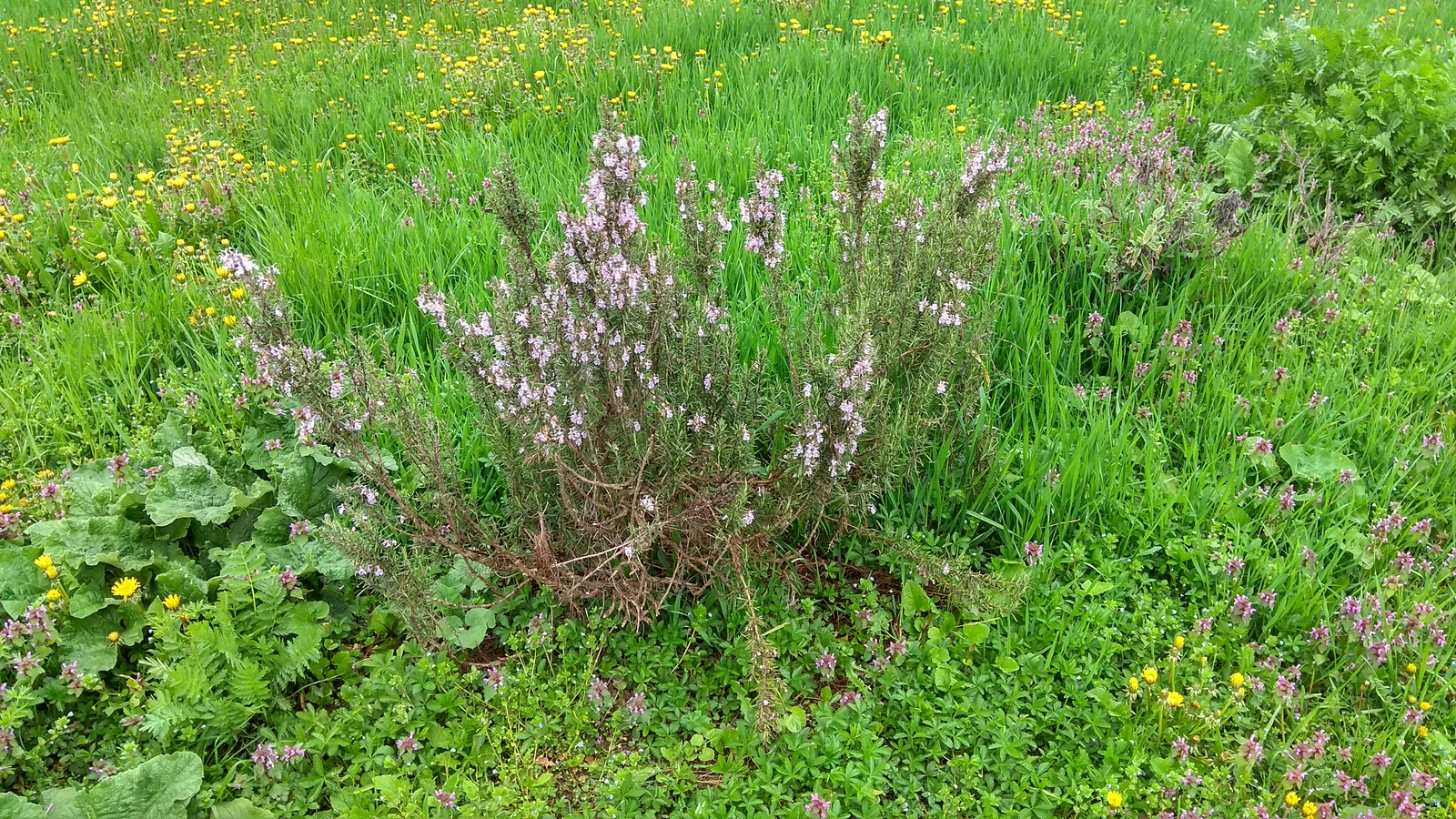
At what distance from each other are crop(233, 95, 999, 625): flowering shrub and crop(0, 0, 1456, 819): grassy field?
8.9 inches

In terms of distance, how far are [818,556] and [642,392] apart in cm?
93

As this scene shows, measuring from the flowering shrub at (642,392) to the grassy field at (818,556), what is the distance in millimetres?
A: 227

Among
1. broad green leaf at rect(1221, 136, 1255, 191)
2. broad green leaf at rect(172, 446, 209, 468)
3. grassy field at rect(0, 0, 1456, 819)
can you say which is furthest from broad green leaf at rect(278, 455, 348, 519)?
broad green leaf at rect(1221, 136, 1255, 191)

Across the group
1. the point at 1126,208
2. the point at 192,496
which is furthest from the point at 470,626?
the point at 1126,208

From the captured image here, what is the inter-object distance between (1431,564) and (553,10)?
21.0ft

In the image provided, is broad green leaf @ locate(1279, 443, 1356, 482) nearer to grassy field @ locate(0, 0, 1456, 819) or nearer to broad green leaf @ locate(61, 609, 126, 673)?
grassy field @ locate(0, 0, 1456, 819)

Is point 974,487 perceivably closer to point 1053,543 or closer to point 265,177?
point 1053,543

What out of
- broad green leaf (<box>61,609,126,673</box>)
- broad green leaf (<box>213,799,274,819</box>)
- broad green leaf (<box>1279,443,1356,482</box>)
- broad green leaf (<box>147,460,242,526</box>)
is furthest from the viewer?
broad green leaf (<box>1279,443,1356,482</box>)

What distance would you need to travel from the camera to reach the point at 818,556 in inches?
113

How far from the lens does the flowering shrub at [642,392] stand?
7.20ft

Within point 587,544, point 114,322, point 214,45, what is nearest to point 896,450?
point 587,544

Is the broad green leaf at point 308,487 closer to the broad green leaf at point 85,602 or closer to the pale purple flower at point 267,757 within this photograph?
the broad green leaf at point 85,602

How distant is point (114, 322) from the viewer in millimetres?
3604

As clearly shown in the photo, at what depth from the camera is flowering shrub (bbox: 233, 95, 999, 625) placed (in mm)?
2195
